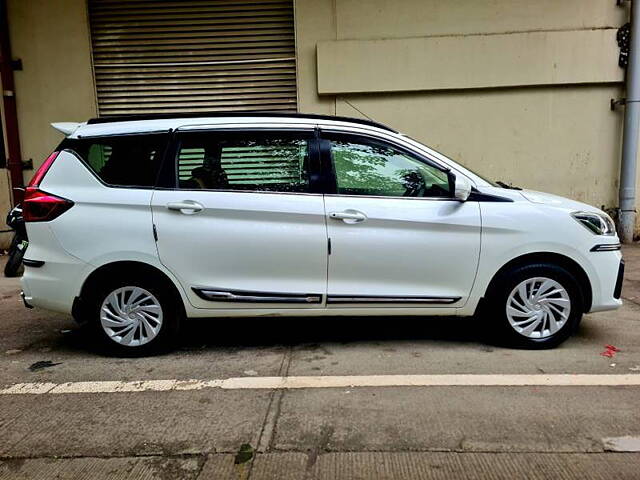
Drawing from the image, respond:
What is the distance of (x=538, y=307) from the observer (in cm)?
404

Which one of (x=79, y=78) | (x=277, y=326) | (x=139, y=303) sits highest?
(x=79, y=78)

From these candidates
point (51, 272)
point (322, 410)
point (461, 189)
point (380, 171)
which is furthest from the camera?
point (380, 171)

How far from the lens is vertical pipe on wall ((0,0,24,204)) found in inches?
333

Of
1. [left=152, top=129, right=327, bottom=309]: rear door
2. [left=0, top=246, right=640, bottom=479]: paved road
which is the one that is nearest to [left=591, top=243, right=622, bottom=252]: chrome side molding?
[left=0, top=246, right=640, bottom=479]: paved road

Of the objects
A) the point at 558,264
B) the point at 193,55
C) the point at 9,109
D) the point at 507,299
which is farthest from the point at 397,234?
the point at 9,109

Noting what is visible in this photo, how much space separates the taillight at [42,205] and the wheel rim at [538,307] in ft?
11.7

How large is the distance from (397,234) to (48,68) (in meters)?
7.57

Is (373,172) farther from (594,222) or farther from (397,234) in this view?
(594,222)

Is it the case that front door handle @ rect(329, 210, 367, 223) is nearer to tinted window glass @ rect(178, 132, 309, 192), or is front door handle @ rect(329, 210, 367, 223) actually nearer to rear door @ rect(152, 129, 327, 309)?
rear door @ rect(152, 129, 327, 309)

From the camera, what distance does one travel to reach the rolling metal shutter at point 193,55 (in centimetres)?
851

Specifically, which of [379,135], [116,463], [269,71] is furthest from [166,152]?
[269,71]

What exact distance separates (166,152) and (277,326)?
192 centimetres

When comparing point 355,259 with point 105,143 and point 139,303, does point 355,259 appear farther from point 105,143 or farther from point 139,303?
point 105,143

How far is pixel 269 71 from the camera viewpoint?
340 inches
